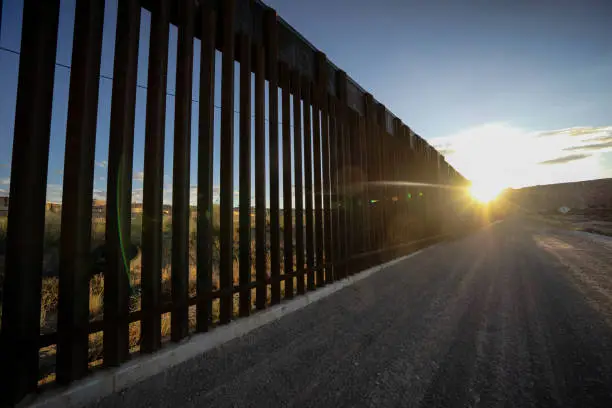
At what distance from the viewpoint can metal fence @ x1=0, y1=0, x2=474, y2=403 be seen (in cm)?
180

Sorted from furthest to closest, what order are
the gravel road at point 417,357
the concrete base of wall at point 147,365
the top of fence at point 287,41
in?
the top of fence at point 287,41 < the gravel road at point 417,357 < the concrete base of wall at point 147,365

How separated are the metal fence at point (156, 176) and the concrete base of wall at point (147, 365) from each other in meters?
0.08

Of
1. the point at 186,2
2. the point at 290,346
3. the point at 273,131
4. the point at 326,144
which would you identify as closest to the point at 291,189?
the point at 273,131

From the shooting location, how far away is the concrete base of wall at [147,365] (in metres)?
1.77

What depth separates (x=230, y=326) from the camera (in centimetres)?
284

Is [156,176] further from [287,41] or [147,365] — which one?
[287,41]

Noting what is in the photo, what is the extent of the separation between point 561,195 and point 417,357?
440 feet

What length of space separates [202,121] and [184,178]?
631mm

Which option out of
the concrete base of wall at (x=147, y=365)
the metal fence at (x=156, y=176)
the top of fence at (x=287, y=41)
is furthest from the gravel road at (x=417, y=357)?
the top of fence at (x=287, y=41)

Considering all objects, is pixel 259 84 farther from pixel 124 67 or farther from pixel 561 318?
pixel 561 318

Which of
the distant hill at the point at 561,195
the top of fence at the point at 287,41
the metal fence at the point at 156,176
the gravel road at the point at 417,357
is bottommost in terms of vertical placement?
the gravel road at the point at 417,357

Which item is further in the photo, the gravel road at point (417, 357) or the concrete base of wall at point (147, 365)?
the gravel road at point (417, 357)

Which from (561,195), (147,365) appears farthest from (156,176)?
(561,195)

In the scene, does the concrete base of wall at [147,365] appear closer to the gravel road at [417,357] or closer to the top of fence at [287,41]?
the gravel road at [417,357]
